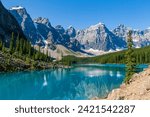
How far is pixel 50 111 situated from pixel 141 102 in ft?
15.9

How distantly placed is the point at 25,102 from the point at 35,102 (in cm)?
52

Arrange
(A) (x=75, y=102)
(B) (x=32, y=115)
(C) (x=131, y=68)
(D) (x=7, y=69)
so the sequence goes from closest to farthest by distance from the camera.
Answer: (B) (x=32, y=115) < (A) (x=75, y=102) < (C) (x=131, y=68) < (D) (x=7, y=69)

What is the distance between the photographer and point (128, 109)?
14.8 metres

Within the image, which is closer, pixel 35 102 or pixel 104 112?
pixel 104 112

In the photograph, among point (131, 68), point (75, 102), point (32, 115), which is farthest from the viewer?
point (131, 68)

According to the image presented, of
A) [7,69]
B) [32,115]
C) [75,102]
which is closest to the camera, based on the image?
[32,115]

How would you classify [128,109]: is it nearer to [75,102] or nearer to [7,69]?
[75,102]

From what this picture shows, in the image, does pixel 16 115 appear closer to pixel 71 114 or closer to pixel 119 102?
pixel 71 114

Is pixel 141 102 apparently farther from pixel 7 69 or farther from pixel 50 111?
pixel 7 69

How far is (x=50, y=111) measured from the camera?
14.6 metres

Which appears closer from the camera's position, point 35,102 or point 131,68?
point 35,102

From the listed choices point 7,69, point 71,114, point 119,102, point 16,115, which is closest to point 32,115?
point 16,115

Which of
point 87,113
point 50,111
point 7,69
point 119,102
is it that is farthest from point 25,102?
point 7,69

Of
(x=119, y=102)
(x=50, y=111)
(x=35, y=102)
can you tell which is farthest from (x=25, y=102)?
(x=119, y=102)
